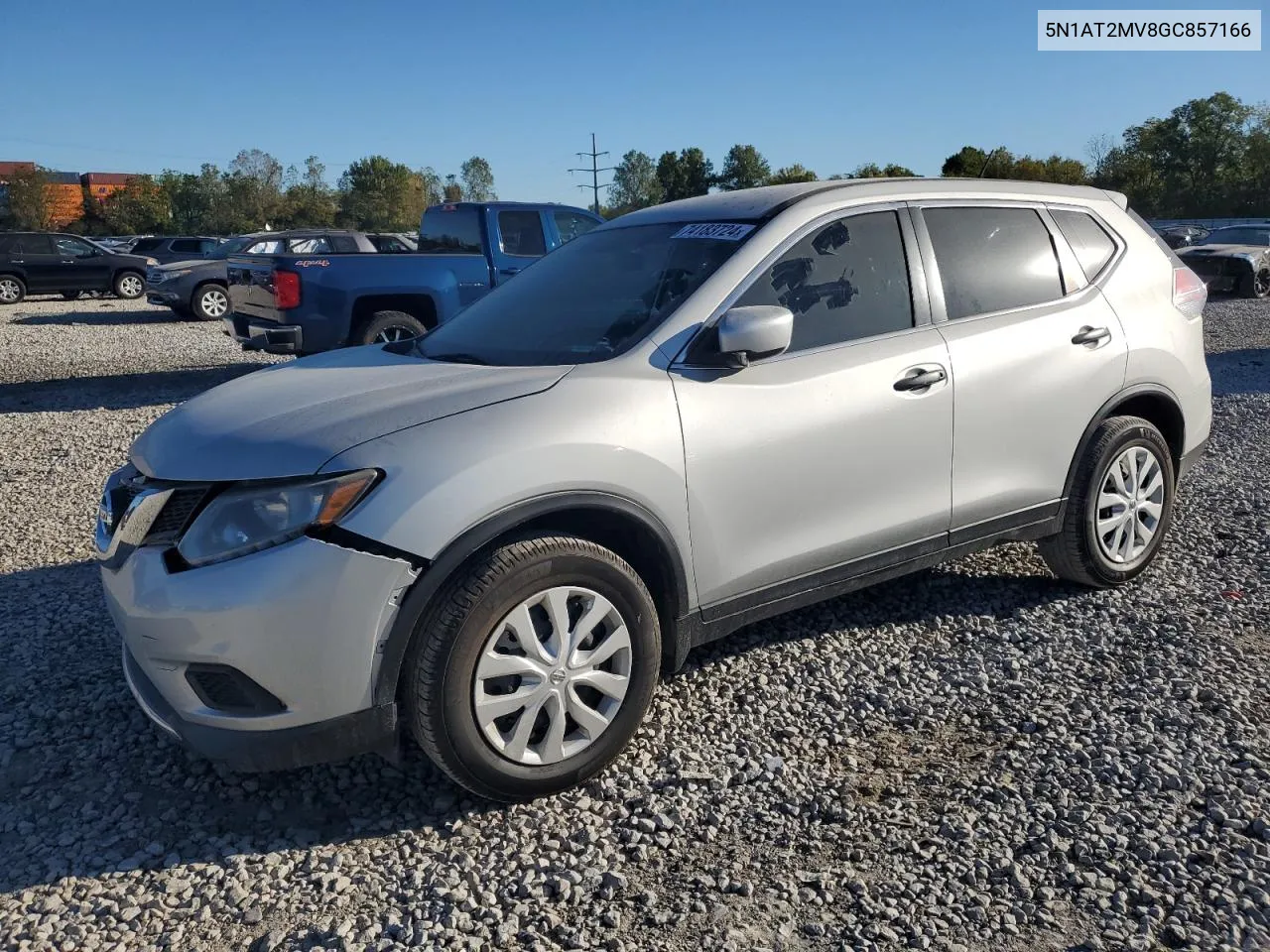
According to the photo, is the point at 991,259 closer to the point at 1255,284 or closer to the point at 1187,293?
the point at 1187,293

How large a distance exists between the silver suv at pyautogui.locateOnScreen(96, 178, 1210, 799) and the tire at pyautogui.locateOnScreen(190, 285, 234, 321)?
16.9 m

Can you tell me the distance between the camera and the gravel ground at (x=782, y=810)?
2.47m

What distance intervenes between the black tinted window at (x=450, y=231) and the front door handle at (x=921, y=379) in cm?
731

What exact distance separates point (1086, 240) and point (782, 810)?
2.95 m

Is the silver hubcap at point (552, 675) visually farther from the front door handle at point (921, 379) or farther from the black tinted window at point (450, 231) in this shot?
the black tinted window at point (450, 231)

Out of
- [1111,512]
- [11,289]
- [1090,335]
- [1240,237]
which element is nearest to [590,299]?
[1090,335]

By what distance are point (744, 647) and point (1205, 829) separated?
5.77 ft

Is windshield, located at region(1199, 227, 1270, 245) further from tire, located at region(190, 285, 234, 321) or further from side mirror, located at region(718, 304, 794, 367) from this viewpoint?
side mirror, located at region(718, 304, 794, 367)

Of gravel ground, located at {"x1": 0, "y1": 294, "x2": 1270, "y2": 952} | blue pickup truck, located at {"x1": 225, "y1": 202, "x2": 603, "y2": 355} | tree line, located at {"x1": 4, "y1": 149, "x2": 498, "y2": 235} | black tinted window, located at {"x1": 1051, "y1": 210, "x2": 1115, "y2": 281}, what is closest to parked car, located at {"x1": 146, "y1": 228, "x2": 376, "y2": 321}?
blue pickup truck, located at {"x1": 225, "y1": 202, "x2": 603, "y2": 355}

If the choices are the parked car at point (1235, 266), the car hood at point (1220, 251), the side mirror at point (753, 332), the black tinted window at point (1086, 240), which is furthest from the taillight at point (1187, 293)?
the car hood at point (1220, 251)

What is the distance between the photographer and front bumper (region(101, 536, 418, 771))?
2.54 meters

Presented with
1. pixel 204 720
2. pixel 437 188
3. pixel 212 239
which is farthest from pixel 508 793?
pixel 437 188

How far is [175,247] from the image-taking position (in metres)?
26.8

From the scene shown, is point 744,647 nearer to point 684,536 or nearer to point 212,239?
point 684,536
